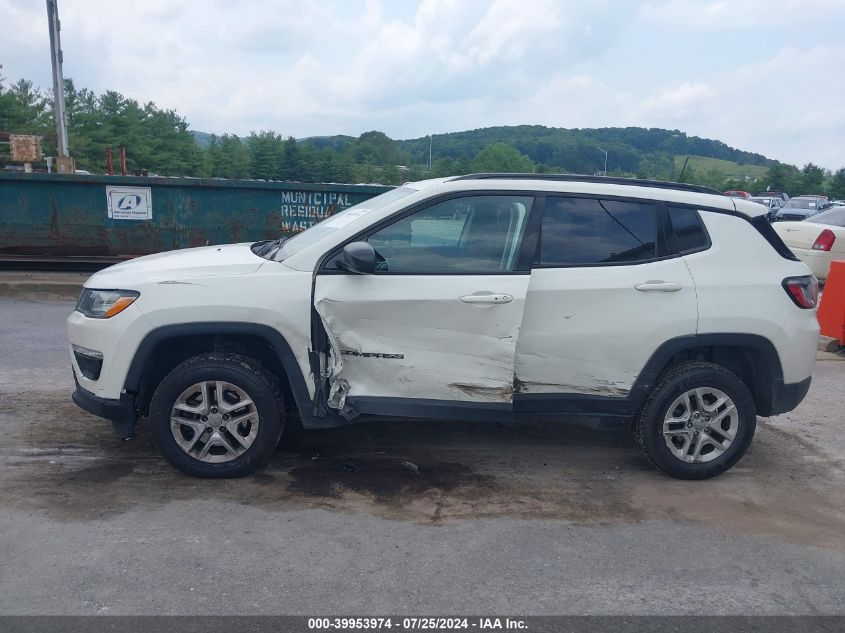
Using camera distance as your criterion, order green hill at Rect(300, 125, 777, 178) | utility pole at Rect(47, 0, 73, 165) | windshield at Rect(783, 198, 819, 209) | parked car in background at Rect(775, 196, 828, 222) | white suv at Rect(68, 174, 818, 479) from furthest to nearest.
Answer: windshield at Rect(783, 198, 819, 209) → parked car in background at Rect(775, 196, 828, 222) → utility pole at Rect(47, 0, 73, 165) → green hill at Rect(300, 125, 777, 178) → white suv at Rect(68, 174, 818, 479)

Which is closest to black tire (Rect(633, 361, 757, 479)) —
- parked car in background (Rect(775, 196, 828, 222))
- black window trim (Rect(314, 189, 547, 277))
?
black window trim (Rect(314, 189, 547, 277))

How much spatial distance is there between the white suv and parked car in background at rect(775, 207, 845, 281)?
8.28 meters

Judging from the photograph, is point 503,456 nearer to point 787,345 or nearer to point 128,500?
point 787,345

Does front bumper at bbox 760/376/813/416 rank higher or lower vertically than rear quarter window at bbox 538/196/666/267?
lower

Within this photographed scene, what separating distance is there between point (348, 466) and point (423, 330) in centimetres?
108

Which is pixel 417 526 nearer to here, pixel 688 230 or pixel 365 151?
pixel 688 230

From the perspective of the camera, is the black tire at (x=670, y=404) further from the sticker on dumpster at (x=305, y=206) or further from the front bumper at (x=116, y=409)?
the sticker on dumpster at (x=305, y=206)

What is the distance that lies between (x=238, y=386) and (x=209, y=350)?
14.3 inches

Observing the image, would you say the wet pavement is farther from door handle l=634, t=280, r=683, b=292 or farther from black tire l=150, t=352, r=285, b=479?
door handle l=634, t=280, r=683, b=292

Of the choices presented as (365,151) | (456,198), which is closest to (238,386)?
(456,198)

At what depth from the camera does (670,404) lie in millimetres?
4789

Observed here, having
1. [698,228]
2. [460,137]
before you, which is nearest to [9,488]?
[698,228]

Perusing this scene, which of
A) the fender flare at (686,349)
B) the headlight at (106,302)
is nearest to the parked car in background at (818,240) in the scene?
the fender flare at (686,349)

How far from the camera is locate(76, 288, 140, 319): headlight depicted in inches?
175
